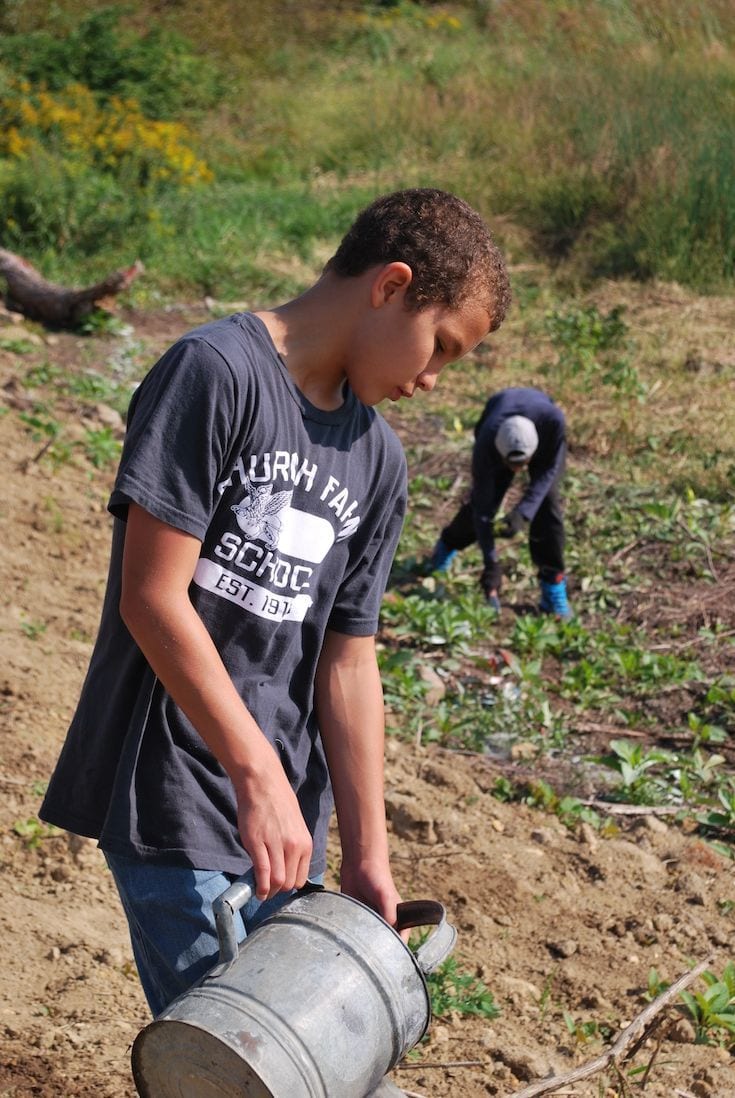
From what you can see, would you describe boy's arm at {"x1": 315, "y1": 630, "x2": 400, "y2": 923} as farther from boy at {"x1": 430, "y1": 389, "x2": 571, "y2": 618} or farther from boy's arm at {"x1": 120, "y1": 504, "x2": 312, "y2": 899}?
boy at {"x1": 430, "y1": 389, "x2": 571, "y2": 618}

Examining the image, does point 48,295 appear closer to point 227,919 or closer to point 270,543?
point 270,543

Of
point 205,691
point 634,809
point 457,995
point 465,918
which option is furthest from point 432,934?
point 634,809

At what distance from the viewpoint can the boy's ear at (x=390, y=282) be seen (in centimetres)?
173

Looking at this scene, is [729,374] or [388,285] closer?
[388,285]

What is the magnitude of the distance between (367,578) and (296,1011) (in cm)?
67

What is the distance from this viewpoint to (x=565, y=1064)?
9.57 ft

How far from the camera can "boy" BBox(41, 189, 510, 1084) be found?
1637 millimetres

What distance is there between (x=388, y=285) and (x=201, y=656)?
21.6 inches

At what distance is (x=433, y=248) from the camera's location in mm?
1733

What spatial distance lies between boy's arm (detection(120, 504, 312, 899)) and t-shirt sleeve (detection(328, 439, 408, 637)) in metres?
0.38

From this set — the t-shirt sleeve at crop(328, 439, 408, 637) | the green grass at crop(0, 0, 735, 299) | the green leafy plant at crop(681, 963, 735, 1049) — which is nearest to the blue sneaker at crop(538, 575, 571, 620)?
the green leafy plant at crop(681, 963, 735, 1049)

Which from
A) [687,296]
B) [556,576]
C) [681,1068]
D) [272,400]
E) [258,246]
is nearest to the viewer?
[272,400]

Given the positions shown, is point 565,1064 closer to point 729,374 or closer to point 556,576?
point 556,576

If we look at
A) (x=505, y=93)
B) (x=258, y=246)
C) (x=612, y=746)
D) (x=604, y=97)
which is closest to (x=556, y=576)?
(x=612, y=746)
